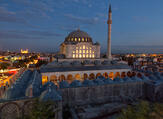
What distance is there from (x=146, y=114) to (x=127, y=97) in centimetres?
1001

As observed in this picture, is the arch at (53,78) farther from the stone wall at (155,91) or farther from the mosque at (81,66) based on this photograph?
the stone wall at (155,91)

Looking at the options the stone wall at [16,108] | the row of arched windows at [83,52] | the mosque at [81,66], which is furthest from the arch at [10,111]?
the row of arched windows at [83,52]

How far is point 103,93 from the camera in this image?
43.5ft

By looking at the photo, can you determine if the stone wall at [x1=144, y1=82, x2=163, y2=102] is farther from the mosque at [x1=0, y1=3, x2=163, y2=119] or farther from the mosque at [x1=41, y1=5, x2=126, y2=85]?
the mosque at [x1=41, y1=5, x2=126, y2=85]

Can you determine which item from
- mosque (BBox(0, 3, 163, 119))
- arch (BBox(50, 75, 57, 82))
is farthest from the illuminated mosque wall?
mosque (BBox(0, 3, 163, 119))

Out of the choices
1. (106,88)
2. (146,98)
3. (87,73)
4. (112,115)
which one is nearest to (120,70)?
(87,73)

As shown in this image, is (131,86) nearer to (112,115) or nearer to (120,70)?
(112,115)

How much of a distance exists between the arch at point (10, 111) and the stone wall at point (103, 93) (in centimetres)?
454

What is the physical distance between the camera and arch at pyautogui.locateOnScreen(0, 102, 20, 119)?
26.6 feet

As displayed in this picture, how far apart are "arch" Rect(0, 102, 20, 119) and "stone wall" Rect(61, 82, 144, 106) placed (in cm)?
454

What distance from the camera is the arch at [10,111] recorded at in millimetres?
8102

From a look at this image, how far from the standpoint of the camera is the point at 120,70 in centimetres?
2539

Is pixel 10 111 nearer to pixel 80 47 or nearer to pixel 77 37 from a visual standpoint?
pixel 80 47

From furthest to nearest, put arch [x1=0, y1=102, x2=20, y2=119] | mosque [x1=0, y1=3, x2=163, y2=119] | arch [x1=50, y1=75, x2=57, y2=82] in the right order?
arch [x1=50, y1=75, x2=57, y2=82]
mosque [x1=0, y1=3, x2=163, y2=119]
arch [x1=0, y1=102, x2=20, y2=119]
